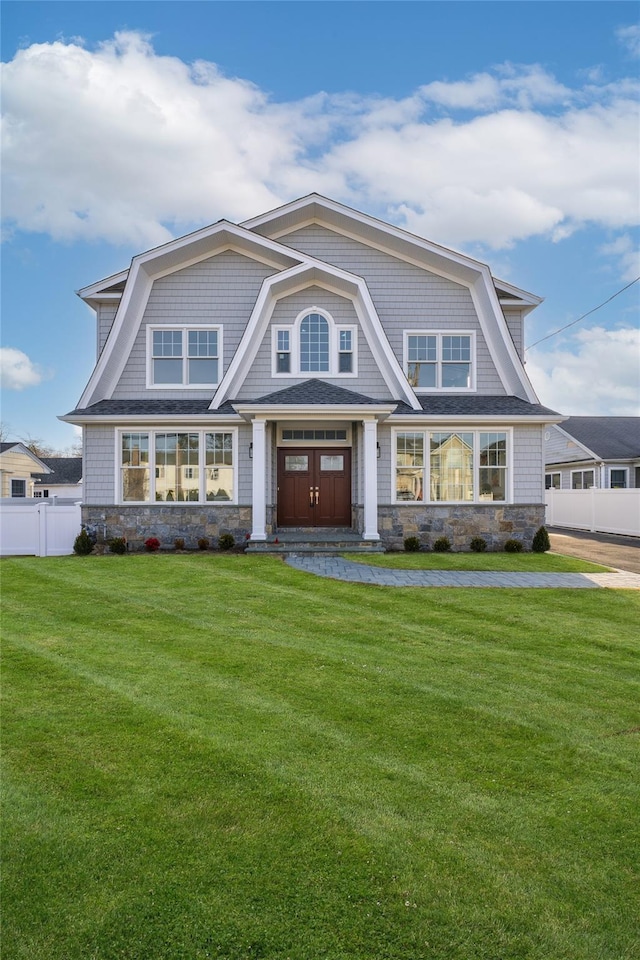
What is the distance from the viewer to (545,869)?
8.72 feet

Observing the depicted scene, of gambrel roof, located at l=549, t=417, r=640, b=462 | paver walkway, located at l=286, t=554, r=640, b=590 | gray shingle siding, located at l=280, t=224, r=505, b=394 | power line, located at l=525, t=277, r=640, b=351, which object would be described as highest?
power line, located at l=525, t=277, r=640, b=351

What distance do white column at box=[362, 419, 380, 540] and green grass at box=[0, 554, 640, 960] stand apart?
7215 mm

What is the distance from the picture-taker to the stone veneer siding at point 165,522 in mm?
14430

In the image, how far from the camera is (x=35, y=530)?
1394cm

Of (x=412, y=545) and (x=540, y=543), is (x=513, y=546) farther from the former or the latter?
(x=412, y=545)

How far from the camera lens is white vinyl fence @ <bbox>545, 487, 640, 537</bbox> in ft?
63.4

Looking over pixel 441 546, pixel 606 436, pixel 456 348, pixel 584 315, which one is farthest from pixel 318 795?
pixel 606 436

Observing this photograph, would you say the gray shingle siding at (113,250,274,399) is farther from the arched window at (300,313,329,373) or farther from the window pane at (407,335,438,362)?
the window pane at (407,335,438,362)

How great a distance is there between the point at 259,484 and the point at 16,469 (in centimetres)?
2199

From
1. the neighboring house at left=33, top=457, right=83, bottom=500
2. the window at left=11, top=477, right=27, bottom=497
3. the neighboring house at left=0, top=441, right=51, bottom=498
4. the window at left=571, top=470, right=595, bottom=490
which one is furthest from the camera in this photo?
the neighboring house at left=33, top=457, right=83, bottom=500

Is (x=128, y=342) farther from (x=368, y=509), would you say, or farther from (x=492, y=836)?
(x=492, y=836)

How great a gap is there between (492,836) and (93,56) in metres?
15.3

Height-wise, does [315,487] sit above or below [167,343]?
below

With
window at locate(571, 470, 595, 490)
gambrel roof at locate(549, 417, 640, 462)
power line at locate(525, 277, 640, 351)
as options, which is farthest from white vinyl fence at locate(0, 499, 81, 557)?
window at locate(571, 470, 595, 490)
